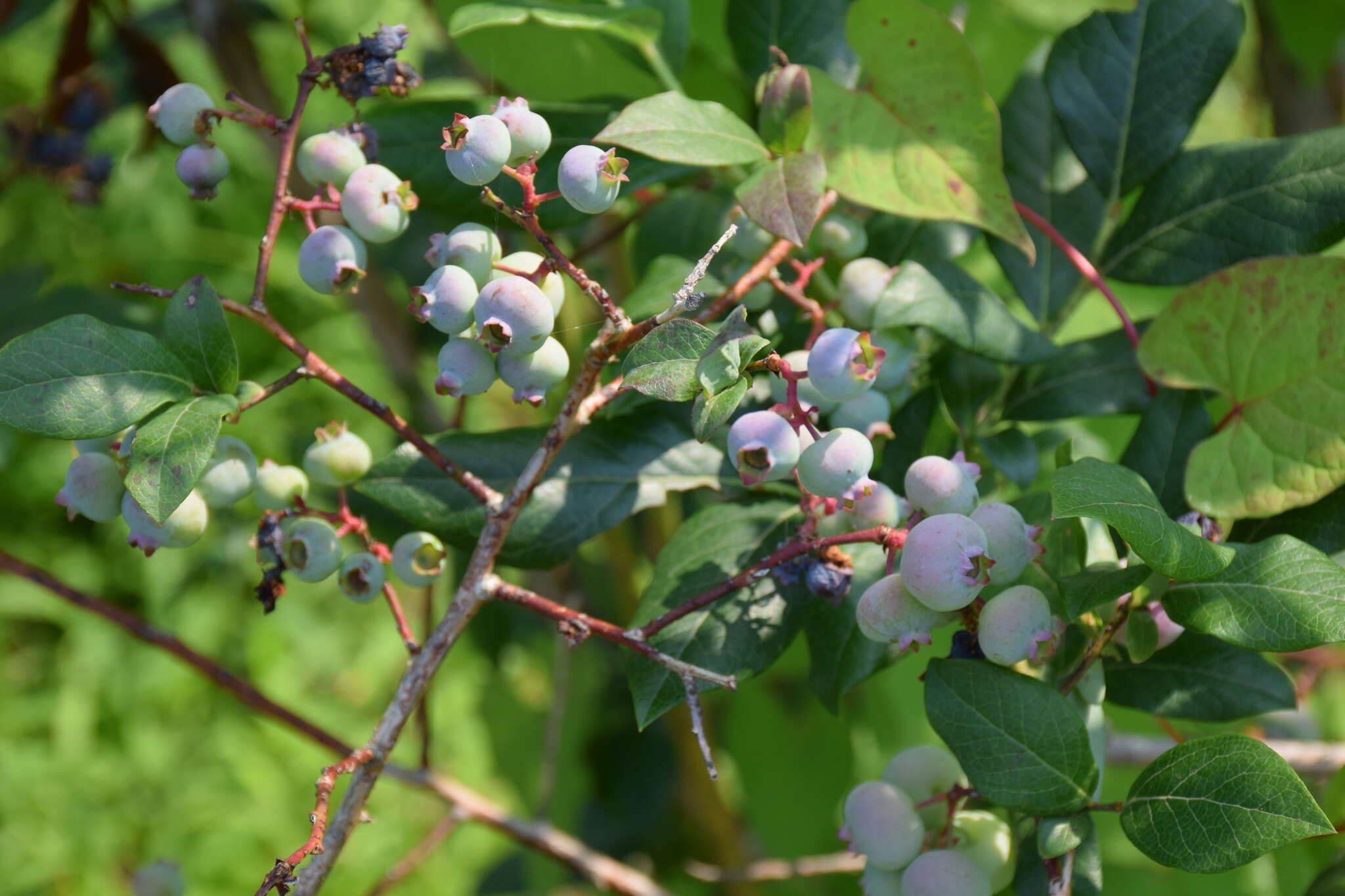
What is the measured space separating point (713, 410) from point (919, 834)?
0.31m

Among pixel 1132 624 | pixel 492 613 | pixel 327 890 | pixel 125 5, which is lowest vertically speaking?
pixel 327 890

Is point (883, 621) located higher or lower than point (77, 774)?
higher

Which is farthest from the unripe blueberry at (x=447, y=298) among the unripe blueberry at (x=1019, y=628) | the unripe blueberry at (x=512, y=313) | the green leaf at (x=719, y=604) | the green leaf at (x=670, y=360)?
the unripe blueberry at (x=1019, y=628)

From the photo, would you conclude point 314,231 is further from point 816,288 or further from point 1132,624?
point 1132,624

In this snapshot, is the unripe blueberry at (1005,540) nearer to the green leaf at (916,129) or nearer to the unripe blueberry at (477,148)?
the green leaf at (916,129)

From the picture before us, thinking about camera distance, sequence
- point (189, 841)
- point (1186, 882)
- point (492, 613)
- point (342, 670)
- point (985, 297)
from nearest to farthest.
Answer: point (985, 297), point (1186, 882), point (492, 613), point (189, 841), point (342, 670)

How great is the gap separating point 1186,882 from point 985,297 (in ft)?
2.29

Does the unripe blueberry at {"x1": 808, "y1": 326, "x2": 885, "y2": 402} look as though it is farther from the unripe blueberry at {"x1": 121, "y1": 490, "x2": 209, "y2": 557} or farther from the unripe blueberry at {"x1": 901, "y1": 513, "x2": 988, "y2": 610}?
the unripe blueberry at {"x1": 121, "y1": 490, "x2": 209, "y2": 557}

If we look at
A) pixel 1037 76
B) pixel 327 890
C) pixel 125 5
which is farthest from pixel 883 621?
pixel 327 890

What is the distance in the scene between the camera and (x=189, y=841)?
86.9 inches

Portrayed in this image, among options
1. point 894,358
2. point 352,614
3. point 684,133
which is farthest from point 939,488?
point 352,614

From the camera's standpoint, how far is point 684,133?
618 mm

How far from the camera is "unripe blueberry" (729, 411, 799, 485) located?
0.53 metres

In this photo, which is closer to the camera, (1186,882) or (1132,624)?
(1132,624)
